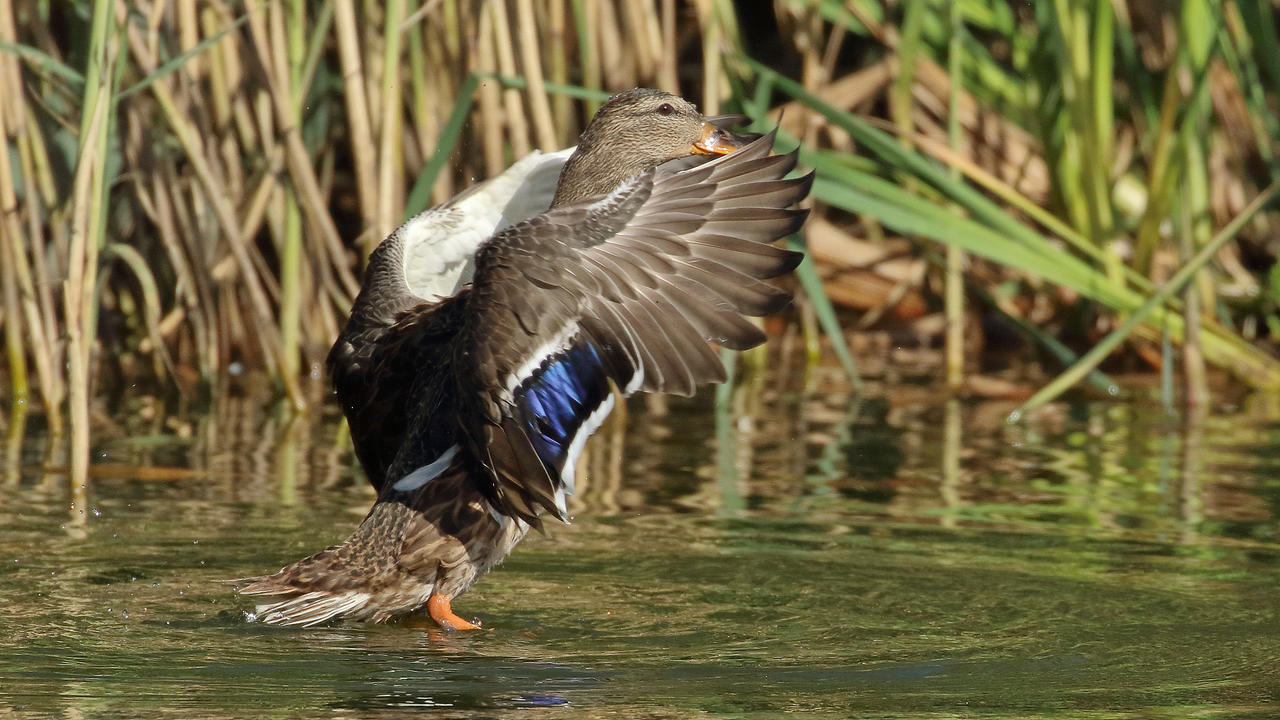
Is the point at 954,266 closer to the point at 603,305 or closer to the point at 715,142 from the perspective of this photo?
the point at 715,142

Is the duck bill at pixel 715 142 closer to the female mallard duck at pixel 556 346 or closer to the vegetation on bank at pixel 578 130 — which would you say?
the female mallard duck at pixel 556 346

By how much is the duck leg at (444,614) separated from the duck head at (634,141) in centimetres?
112

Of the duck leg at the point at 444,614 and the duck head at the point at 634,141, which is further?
the duck head at the point at 634,141

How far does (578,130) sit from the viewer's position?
7.98m

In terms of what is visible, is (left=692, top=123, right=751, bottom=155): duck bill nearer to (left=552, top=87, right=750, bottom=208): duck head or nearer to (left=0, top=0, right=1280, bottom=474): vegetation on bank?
(left=552, top=87, right=750, bottom=208): duck head

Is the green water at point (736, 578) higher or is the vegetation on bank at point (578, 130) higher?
the vegetation on bank at point (578, 130)

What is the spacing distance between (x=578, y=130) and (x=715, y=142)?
2.81 metres

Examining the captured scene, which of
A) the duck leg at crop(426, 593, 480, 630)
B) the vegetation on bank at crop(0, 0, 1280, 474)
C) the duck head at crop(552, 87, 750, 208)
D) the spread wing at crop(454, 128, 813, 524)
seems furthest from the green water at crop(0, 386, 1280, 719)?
the duck head at crop(552, 87, 750, 208)

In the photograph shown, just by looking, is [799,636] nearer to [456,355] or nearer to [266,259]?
[456,355]

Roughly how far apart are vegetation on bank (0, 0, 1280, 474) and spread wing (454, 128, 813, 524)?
5.99ft

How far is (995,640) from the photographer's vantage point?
13.1ft

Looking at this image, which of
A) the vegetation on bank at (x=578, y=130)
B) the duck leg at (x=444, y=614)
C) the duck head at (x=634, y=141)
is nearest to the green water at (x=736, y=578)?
the duck leg at (x=444, y=614)

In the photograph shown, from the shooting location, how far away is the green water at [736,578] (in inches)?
139

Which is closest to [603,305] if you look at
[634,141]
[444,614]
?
[444,614]
